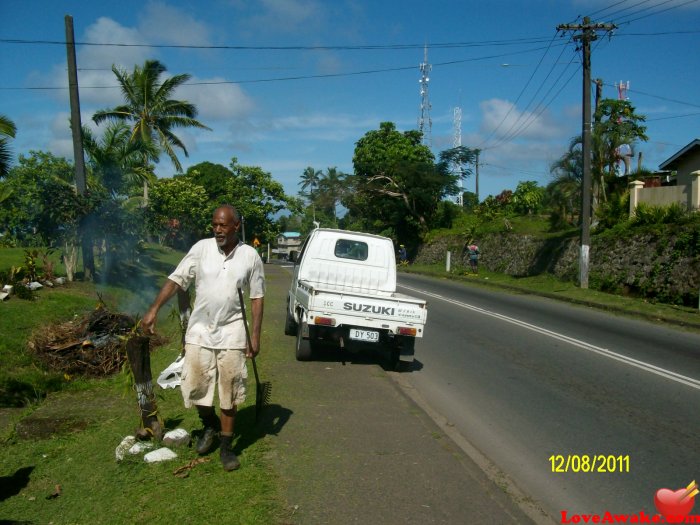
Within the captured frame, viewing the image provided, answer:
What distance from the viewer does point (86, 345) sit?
9.97m

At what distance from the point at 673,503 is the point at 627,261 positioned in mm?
19105

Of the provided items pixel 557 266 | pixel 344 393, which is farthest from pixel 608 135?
pixel 344 393

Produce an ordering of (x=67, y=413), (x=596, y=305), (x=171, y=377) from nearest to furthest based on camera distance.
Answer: (x=67, y=413) → (x=171, y=377) → (x=596, y=305)

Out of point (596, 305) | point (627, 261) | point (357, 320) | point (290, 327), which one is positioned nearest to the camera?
point (357, 320)

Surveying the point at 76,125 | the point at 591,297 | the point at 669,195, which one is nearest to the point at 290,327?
the point at 76,125

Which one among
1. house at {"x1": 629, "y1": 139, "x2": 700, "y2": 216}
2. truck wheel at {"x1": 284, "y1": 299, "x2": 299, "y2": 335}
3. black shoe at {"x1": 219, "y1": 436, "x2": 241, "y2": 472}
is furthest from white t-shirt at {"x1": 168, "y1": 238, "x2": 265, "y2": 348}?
house at {"x1": 629, "y1": 139, "x2": 700, "y2": 216}

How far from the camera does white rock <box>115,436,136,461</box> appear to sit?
5.19 meters

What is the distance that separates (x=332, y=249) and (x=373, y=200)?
38.1 meters

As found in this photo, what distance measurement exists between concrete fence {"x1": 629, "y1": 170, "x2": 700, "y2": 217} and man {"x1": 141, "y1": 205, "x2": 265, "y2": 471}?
63.3 feet

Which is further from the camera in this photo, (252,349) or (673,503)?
(252,349)

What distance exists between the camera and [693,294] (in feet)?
60.6

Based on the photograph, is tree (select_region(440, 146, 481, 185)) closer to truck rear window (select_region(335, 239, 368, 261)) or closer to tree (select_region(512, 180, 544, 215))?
tree (select_region(512, 180, 544, 215))

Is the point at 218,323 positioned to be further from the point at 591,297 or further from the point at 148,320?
the point at 591,297

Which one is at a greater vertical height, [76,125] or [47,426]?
[76,125]
